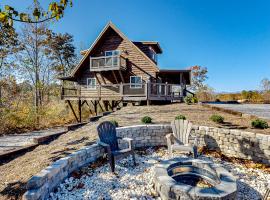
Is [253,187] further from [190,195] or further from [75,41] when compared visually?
[75,41]

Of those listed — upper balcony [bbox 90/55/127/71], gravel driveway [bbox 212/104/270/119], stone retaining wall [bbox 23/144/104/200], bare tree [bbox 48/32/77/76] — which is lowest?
stone retaining wall [bbox 23/144/104/200]

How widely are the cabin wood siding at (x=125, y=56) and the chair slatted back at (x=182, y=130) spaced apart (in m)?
9.22

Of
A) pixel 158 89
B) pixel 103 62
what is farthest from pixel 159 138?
pixel 103 62

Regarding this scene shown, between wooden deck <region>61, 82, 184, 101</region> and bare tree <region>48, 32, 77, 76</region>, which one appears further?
bare tree <region>48, 32, 77, 76</region>

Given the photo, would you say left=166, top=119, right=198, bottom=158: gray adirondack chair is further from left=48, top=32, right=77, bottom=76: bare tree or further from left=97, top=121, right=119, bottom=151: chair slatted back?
left=48, top=32, right=77, bottom=76: bare tree

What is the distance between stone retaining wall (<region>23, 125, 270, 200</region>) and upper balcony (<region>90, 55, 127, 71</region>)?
895 centimetres

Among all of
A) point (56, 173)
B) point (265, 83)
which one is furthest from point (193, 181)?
point (265, 83)

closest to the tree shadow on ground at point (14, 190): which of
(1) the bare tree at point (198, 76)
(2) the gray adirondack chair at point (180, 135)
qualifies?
(2) the gray adirondack chair at point (180, 135)

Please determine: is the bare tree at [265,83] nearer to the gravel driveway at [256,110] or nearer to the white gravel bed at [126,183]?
the gravel driveway at [256,110]

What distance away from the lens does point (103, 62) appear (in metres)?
15.1

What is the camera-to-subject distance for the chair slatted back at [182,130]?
18.7 feet

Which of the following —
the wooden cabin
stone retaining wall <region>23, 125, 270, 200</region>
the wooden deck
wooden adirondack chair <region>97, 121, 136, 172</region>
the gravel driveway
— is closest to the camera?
stone retaining wall <region>23, 125, 270, 200</region>

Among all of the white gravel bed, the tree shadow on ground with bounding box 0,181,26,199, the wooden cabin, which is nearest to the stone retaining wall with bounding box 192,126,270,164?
the white gravel bed

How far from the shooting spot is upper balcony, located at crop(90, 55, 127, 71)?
14466mm
